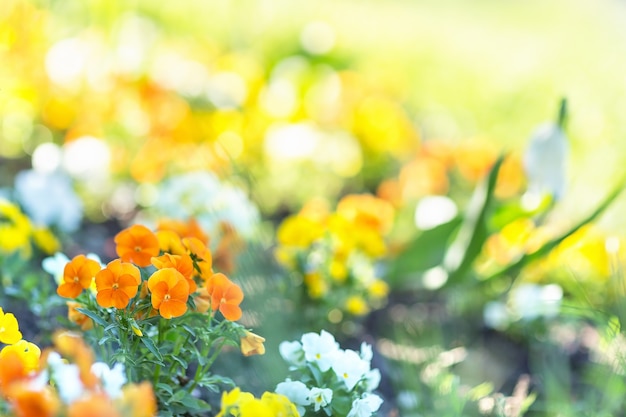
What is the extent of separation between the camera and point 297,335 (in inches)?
58.7

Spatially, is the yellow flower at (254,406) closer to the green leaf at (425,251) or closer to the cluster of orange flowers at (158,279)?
the cluster of orange flowers at (158,279)

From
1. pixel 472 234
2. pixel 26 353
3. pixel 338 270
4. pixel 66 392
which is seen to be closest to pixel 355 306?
pixel 338 270

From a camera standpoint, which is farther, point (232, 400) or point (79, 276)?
point (79, 276)

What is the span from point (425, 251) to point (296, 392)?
0.90 meters

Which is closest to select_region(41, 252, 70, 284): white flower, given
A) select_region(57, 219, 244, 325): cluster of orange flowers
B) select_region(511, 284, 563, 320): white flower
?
select_region(57, 219, 244, 325): cluster of orange flowers

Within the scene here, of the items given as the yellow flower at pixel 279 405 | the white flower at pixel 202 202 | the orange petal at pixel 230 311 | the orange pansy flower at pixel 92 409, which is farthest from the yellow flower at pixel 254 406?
the white flower at pixel 202 202

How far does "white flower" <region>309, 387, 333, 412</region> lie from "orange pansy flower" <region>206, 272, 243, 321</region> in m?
0.17

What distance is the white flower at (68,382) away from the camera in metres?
0.85

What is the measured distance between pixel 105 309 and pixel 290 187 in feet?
4.84

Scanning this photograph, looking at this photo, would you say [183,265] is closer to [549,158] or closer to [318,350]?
[318,350]

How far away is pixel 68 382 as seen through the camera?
2.83ft

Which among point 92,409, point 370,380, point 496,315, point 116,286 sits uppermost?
point 92,409

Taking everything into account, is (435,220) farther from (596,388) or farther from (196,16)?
(196,16)

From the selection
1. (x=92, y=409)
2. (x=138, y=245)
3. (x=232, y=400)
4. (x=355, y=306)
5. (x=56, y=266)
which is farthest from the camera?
(x=355, y=306)
